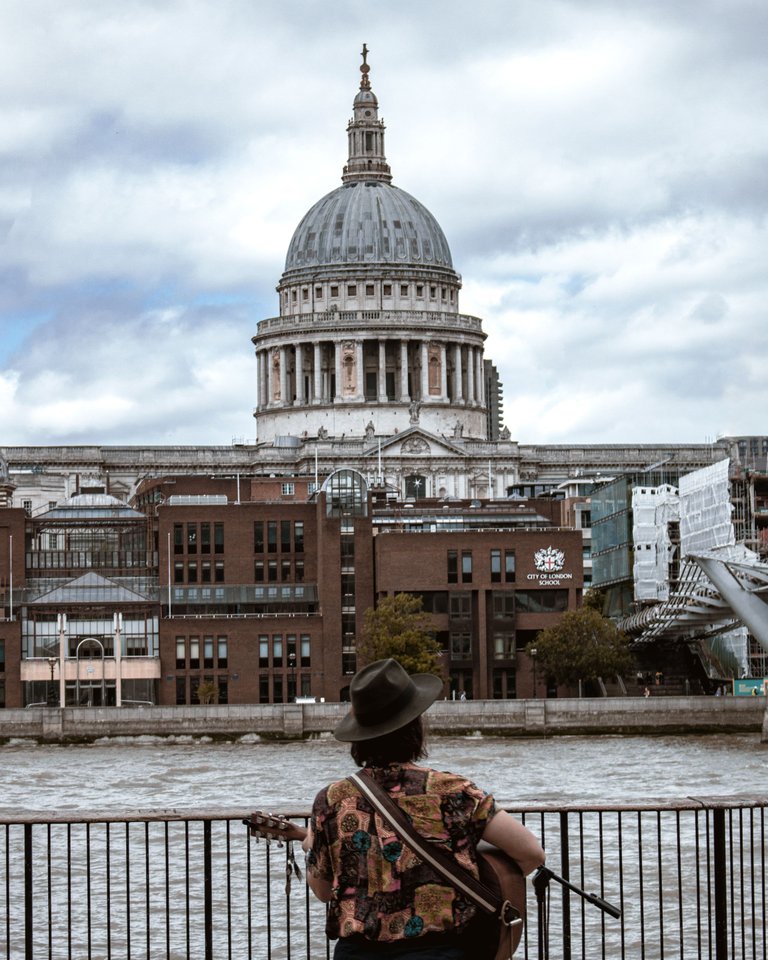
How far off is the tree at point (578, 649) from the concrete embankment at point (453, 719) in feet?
22.3

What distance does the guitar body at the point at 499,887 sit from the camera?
10.6 metres

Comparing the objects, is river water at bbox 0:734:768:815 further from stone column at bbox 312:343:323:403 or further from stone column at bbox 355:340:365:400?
stone column at bbox 312:343:323:403

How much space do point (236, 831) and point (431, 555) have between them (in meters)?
53.8

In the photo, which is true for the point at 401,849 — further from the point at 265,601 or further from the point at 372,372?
the point at 372,372

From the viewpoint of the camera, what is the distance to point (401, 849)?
1055 cm

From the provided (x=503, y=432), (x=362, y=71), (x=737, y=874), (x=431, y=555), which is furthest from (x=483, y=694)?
(x=362, y=71)

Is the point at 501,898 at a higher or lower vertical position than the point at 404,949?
higher

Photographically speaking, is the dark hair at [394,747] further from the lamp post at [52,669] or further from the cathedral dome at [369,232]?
the cathedral dome at [369,232]

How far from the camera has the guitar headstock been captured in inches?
437

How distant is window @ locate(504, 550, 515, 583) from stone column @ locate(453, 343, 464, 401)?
3050 inches

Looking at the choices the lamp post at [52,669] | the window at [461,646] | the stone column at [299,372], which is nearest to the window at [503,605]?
the window at [461,646]

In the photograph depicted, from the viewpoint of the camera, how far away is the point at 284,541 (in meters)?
98.1

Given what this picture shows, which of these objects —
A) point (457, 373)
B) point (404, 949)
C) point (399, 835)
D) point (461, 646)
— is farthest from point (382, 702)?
point (457, 373)

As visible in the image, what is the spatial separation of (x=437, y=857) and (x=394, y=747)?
56 cm
